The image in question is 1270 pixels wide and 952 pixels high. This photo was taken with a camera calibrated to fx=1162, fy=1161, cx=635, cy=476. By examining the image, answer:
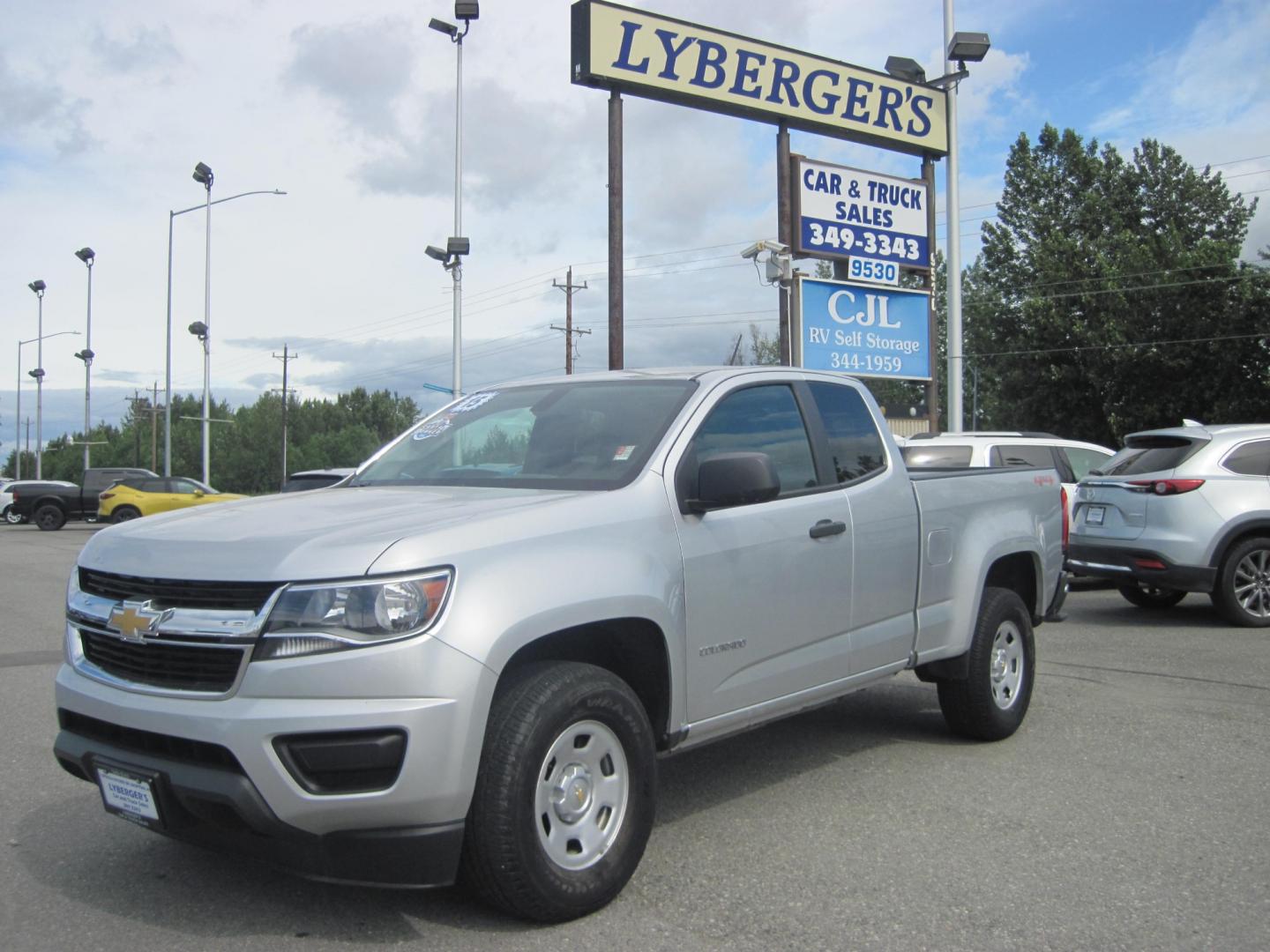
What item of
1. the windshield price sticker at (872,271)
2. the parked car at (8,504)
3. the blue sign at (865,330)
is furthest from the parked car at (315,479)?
the parked car at (8,504)

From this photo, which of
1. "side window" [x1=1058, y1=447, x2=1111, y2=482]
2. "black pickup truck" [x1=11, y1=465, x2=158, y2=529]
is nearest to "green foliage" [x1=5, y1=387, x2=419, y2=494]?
"black pickup truck" [x1=11, y1=465, x2=158, y2=529]

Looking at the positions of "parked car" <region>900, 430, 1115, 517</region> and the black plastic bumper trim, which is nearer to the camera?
the black plastic bumper trim

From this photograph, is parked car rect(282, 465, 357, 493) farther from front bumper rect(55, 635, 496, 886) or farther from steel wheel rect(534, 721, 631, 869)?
front bumper rect(55, 635, 496, 886)

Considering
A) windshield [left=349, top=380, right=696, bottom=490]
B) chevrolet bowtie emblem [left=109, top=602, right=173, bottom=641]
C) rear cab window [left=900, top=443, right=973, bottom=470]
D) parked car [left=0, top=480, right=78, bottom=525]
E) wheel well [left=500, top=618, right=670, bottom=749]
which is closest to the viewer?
chevrolet bowtie emblem [left=109, top=602, right=173, bottom=641]

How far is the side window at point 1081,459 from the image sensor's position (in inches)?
544

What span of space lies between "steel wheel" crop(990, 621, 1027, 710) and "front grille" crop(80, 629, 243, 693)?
4.05 metres

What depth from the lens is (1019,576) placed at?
665cm

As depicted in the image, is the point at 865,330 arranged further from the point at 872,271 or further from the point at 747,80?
the point at 747,80

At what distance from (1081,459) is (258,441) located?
116m

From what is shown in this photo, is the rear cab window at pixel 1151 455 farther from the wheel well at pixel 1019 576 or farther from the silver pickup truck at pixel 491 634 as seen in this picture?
the silver pickup truck at pixel 491 634

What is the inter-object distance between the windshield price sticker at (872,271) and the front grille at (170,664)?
18.6 metres

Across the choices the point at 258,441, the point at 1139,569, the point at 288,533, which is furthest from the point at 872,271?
the point at 258,441

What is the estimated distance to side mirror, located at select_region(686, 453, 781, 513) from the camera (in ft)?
13.4

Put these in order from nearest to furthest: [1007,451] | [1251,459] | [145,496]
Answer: [1251,459] → [1007,451] → [145,496]
